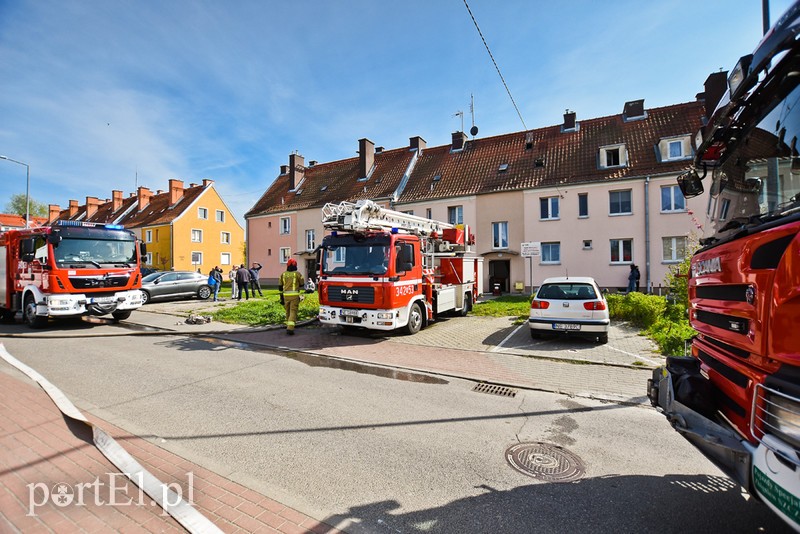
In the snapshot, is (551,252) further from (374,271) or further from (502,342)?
(374,271)

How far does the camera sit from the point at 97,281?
434 inches

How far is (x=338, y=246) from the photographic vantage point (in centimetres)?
1030

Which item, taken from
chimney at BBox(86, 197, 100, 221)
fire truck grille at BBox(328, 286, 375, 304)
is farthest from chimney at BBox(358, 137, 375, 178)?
chimney at BBox(86, 197, 100, 221)

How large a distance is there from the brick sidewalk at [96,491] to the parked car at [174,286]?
15.2 meters

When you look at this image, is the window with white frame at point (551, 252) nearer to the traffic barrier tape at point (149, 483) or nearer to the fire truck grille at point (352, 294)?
the fire truck grille at point (352, 294)

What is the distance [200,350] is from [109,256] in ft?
17.9

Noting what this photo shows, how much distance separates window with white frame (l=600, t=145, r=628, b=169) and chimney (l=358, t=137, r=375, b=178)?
55.9ft

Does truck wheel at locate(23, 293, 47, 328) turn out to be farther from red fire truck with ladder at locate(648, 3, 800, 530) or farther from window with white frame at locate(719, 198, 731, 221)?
window with white frame at locate(719, 198, 731, 221)

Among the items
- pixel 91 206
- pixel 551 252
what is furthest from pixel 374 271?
pixel 91 206

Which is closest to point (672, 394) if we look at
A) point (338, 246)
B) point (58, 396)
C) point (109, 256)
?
point (58, 396)

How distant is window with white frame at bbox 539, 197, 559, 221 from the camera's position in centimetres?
2294

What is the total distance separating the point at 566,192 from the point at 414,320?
16.0m

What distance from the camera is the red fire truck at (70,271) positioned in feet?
34.4

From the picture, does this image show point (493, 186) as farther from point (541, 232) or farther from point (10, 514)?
point (10, 514)
